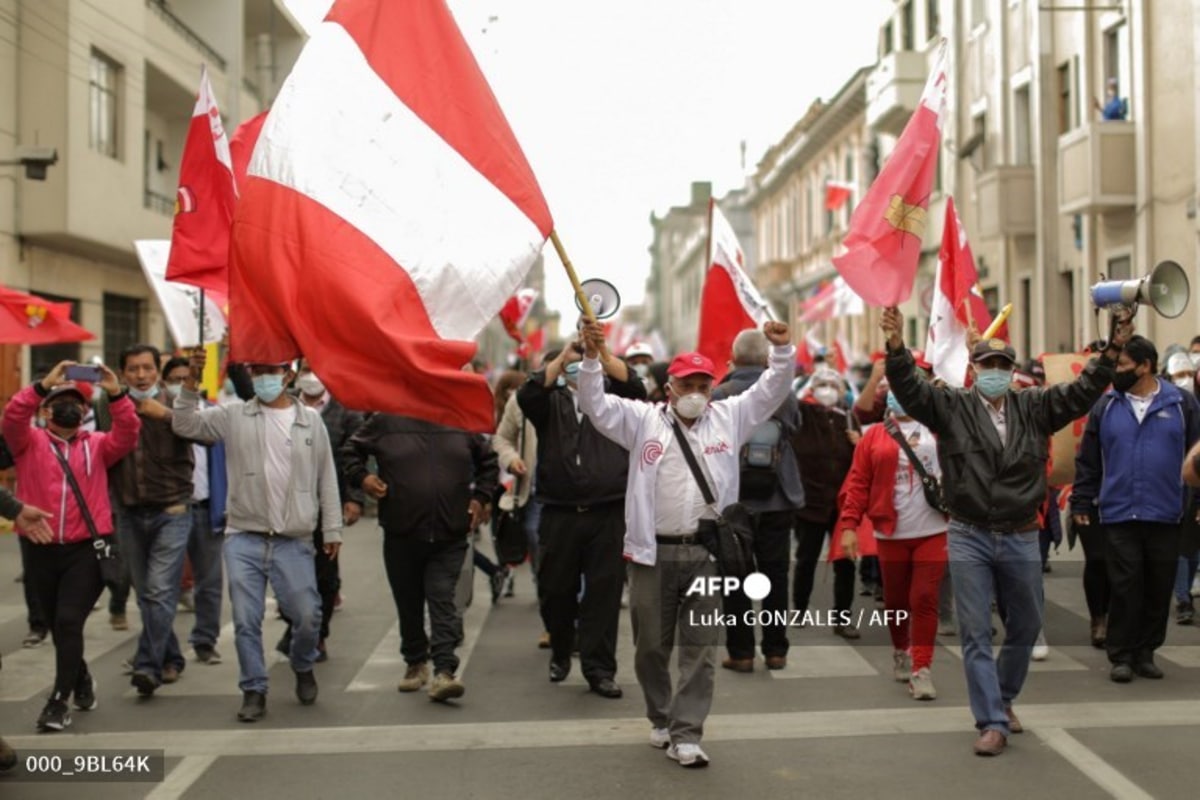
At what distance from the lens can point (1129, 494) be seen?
8750 millimetres

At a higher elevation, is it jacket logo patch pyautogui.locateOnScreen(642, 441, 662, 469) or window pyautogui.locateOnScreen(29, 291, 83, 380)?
window pyautogui.locateOnScreen(29, 291, 83, 380)

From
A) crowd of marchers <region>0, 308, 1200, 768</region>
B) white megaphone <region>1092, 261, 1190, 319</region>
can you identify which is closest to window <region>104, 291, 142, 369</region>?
crowd of marchers <region>0, 308, 1200, 768</region>

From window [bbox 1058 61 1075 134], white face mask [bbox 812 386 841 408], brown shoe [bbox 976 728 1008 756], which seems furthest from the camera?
window [bbox 1058 61 1075 134]

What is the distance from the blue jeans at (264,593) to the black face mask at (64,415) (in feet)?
3.48

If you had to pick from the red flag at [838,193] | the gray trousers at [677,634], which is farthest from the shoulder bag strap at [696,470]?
the red flag at [838,193]

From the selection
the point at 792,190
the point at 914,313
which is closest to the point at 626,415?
the point at 914,313

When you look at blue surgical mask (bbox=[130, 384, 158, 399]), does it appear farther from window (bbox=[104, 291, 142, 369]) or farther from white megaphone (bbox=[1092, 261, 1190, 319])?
window (bbox=[104, 291, 142, 369])

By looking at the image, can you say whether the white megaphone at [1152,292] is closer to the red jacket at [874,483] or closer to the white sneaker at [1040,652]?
the red jacket at [874,483]

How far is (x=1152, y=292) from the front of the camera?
689cm

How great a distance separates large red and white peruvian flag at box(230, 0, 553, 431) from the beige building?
51.5ft

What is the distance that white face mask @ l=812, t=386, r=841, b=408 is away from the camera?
35.7ft

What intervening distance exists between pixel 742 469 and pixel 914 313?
91.6 feet

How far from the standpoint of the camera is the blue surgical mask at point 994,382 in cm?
723

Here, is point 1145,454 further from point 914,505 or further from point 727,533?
point 727,533
